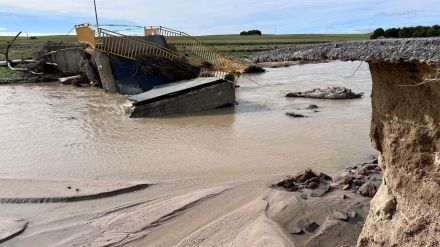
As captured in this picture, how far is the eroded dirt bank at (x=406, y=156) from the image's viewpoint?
3.73 metres

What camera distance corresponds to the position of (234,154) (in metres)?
10.3

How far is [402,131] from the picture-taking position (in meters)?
4.14

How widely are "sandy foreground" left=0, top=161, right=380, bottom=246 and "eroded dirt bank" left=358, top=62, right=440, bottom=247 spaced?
3.55 ft

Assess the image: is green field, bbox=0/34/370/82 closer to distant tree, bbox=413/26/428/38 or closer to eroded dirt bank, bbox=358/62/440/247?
distant tree, bbox=413/26/428/38

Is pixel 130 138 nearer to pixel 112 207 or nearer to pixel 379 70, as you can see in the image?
pixel 112 207

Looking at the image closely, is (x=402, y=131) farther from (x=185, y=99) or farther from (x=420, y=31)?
(x=185, y=99)

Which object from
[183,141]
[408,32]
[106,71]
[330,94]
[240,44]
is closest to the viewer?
[408,32]

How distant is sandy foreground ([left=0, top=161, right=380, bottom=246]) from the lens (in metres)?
5.70

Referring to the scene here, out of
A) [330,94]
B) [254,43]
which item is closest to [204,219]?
[330,94]

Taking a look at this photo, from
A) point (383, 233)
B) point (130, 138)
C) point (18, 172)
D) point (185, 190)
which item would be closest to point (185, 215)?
point (185, 190)

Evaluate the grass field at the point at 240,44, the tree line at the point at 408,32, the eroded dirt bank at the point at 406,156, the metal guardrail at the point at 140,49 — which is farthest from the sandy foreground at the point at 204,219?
the grass field at the point at 240,44

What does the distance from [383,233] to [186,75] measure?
15.9 metres

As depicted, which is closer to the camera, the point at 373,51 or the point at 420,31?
the point at 373,51

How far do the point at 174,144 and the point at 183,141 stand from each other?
1.20ft
